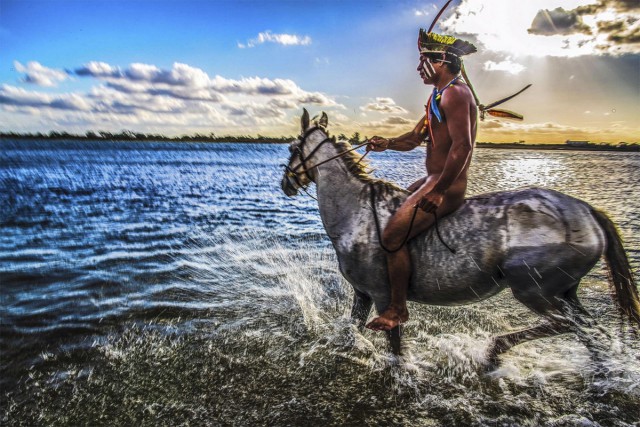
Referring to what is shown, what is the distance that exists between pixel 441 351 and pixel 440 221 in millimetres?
1794

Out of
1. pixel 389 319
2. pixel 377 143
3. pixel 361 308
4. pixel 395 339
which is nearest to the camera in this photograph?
pixel 389 319

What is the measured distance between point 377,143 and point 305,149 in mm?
818

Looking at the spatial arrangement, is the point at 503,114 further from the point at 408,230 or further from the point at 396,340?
the point at 396,340

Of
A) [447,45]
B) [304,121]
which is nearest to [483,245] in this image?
[447,45]

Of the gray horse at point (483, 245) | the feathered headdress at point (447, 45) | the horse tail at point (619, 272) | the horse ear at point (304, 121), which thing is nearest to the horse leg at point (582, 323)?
the gray horse at point (483, 245)

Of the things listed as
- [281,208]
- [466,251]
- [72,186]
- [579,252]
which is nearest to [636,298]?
[579,252]

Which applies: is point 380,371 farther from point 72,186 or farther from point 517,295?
point 72,186

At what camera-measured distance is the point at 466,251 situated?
421 cm

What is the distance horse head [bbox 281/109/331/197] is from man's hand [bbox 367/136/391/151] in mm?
480

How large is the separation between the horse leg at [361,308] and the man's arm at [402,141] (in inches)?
66.6

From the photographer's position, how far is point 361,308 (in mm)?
5016

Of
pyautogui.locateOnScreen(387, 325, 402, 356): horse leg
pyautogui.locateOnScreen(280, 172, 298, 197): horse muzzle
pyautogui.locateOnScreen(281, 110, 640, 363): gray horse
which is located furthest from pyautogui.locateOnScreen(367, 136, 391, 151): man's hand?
pyautogui.locateOnScreen(387, 325, 402, 356): horse leg

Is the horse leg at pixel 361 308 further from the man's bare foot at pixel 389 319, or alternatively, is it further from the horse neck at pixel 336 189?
the horse neck at pixel 336 189

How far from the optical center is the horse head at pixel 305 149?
16.0 ft
